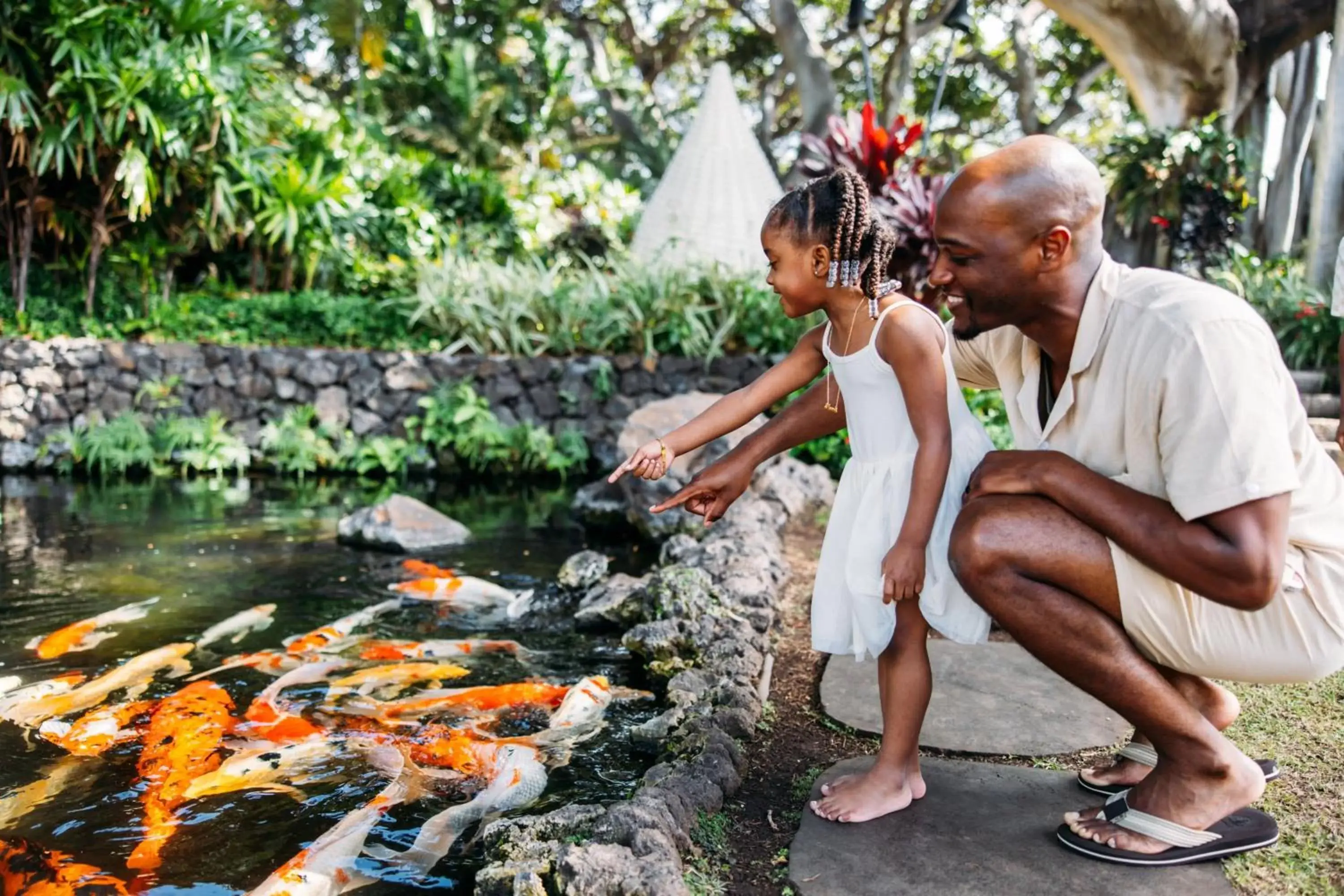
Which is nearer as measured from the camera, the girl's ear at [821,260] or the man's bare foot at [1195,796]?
the man's bare foot at [1195,796]

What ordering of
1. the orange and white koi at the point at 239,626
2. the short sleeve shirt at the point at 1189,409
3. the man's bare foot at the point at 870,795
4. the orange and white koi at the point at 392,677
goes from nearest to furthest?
the short sleeve shirt at the point at 1189,409 < the man's bare foot at the point at 870,795 < the orange and white koi at the point at 392,677 < the orange and white koi at the point at 239,626

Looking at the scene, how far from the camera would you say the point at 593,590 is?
4.58 meters

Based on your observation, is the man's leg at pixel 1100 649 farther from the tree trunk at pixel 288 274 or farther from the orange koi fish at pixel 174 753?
the tree trunk at pixel 288 274

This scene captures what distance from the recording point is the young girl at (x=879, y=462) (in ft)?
7.39

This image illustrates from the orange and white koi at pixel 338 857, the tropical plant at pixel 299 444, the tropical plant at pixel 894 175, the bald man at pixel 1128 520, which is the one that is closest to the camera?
the bald man at pixel 1128 520

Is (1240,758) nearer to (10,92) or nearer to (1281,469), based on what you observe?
(1281,469)

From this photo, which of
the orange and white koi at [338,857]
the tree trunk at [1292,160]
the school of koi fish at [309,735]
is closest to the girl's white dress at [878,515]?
the school of koi fish at [309,735]

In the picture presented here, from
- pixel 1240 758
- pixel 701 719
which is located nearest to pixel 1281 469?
pixel 1240 758

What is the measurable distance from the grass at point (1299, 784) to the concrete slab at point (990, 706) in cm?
37

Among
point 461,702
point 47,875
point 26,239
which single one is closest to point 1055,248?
point 461,702

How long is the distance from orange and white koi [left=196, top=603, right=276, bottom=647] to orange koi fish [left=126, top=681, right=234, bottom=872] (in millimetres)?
660

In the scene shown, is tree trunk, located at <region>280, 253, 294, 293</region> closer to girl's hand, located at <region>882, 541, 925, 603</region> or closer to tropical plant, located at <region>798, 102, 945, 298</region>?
tropical plant, located at <region>798, 102, 945, 298</region>

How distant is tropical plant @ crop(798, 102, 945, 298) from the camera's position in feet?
21.2

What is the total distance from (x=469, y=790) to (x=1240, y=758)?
71.7 inches
